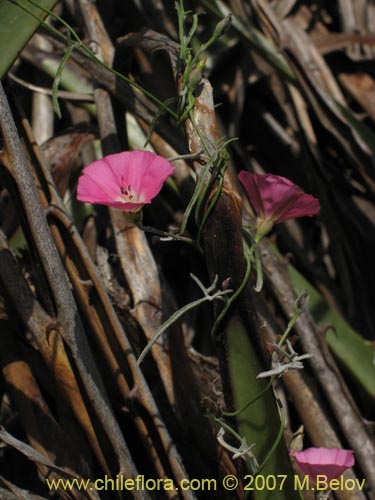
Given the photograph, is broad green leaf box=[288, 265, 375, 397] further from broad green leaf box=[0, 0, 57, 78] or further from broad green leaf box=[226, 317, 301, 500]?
broad green leaf box=[0, 0, 57, 78]

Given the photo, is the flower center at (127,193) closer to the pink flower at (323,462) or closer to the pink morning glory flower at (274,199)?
the pink morning glory flower at (274,199)

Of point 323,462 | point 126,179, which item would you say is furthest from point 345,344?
point 126,179

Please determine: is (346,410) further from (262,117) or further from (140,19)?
(140,19)

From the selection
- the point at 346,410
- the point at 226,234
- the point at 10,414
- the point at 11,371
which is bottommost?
the point at 346,410

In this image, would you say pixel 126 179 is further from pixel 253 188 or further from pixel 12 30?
pixel 12 30

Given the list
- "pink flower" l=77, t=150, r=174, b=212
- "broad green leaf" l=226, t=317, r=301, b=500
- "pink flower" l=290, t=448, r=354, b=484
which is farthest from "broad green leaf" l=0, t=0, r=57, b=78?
"pink flower" l=290, t=448, r=354, b=484

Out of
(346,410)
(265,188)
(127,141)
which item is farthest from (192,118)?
(346,410)
